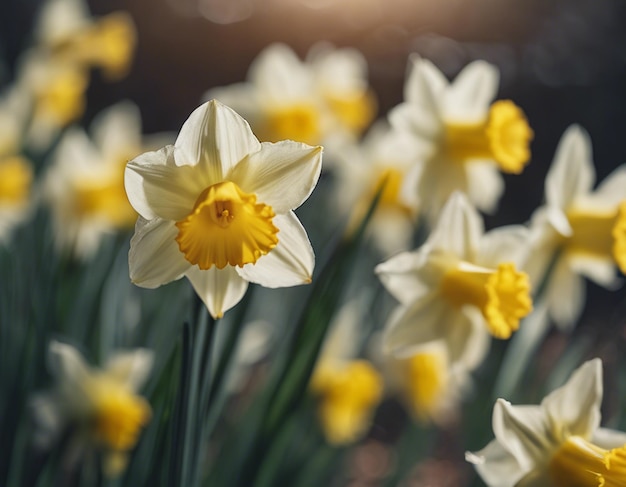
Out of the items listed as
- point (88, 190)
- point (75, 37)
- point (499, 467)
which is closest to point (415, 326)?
point (499, 467)

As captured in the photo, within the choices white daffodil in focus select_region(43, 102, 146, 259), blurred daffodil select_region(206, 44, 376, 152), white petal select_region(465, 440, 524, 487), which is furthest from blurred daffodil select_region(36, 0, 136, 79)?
white petal select_region(465, 440, 524, 487)

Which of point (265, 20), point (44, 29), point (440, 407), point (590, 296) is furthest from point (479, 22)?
point (440, 407)

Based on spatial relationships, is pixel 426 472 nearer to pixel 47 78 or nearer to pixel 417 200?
pixel 417 200

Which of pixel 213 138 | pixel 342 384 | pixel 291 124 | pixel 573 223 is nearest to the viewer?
pixel 213 138

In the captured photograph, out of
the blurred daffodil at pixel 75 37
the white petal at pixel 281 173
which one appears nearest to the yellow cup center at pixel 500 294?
the white petal at pixel 281 173

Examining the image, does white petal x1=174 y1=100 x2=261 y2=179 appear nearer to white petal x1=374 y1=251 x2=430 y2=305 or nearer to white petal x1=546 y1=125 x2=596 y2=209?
white petal x1=374 y1=251 x2=430 y2=305

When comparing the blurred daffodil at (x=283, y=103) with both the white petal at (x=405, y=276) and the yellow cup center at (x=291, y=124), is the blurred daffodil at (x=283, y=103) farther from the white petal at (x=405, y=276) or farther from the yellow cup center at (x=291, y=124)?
the white petal at (x=405, y=276)

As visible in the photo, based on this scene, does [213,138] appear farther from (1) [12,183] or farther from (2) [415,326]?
(1) [12,183]
